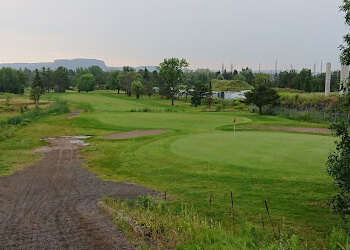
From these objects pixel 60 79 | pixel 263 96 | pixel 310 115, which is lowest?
pixel 310 115

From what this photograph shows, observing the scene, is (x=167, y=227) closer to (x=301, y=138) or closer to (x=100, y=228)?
(x=100, y=228)

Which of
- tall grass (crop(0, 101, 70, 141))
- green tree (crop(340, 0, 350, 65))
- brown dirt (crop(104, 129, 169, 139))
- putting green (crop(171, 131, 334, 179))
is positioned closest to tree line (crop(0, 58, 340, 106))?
tall grass (crop(0, 101, 70, 141))

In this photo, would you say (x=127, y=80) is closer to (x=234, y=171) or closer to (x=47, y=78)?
(x=47, y=78)

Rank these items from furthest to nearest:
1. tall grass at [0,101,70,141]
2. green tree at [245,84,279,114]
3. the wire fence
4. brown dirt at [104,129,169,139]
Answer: green tree at [245,84,279,114]
the wire fence
tall grass at [0,101,70,141]
brown dirt at [104,129,169,139]

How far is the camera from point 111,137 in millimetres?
28031

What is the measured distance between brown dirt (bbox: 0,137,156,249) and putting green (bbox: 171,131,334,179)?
17.9 ft

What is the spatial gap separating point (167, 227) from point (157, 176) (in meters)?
6.32

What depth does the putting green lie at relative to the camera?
49.1 ft

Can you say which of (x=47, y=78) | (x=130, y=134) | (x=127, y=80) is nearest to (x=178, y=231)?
(x=130, y=134)

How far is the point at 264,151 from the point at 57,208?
38.0 feet

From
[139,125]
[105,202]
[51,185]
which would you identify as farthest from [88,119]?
[105,202]

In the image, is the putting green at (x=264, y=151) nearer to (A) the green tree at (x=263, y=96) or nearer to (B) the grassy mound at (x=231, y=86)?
(A) the green tree at (x=263, y=96)

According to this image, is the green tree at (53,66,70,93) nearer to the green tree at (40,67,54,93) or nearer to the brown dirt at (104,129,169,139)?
the green tree at (40,67,54,93)

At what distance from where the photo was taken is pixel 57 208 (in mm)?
11039
